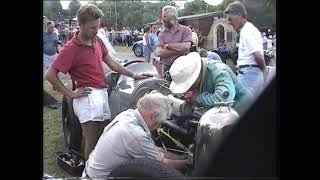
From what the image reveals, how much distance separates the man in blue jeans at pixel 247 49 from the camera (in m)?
1.77

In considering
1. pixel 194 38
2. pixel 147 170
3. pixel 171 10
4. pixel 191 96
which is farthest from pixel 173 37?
pixel 147 170

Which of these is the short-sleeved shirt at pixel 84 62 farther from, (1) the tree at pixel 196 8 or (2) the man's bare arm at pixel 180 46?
(1) the tree at pixel 196 8

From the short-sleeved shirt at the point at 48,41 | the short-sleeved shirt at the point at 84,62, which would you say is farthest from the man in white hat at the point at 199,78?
the short-sleeved shirt at the point at 48,41

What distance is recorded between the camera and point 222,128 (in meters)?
1.68

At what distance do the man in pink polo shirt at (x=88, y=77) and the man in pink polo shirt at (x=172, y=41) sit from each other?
0.22m

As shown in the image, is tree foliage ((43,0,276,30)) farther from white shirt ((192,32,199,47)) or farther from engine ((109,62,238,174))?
engine ((109,62,238,174))

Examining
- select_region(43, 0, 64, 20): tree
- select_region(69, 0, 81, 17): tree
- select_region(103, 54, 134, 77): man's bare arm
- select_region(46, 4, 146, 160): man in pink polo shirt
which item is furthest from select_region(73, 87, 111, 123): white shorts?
select_region(43, 0, 64, 20): tree

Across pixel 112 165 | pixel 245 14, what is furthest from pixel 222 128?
pixel 112 165

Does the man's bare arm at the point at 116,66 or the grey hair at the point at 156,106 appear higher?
the man's bare arm at the point at 116,66

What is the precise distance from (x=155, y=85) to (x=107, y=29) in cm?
51

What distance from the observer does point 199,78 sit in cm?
A: 229

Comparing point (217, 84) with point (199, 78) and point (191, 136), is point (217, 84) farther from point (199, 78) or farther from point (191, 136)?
point (191, 136)

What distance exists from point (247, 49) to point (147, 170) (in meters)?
0.86

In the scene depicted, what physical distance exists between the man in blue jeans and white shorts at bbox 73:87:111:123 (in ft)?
2.38
